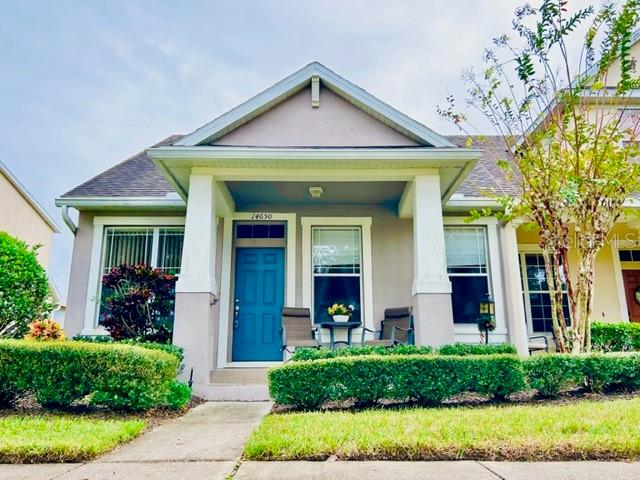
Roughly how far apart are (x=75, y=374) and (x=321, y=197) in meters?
5.17

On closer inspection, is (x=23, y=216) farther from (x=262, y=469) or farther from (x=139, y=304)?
(x=262, y=469)

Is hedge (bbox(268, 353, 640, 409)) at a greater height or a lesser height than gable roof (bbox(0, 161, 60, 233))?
lesser

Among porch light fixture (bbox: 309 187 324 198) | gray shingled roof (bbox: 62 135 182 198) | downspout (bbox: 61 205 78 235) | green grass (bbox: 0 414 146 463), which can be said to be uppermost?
gray shingled roof (bbox: 62 135 182 198)

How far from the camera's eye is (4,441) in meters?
3.55

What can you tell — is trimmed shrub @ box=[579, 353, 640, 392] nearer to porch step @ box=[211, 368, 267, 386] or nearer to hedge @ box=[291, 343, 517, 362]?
hedge @ box=[291, 343, 517, 362]

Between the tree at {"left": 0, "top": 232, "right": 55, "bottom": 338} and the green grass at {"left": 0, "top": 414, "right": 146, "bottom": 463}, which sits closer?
the green grass at {"left": 0, "top": 414, "right": 146, "bottom": 463}

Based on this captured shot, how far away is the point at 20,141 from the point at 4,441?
26661mm

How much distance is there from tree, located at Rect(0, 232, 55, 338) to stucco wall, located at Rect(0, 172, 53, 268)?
27.9 ft

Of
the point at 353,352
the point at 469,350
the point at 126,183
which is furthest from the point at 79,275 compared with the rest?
the point at 469,350

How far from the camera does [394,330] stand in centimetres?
783

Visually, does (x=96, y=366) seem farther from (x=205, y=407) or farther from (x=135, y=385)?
(x=205, y=407)

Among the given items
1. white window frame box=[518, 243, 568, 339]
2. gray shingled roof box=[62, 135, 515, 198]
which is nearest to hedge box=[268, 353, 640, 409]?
gray shingled roof box=[62, 135, 515, 198]

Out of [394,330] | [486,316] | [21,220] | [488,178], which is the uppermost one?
[21,220]

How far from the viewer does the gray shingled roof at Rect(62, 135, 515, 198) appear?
8.91 meters
